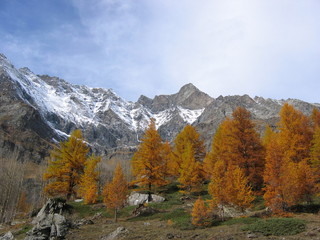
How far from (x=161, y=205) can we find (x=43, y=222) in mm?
13899

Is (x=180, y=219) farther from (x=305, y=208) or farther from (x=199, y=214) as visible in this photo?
(x=305, y=208)

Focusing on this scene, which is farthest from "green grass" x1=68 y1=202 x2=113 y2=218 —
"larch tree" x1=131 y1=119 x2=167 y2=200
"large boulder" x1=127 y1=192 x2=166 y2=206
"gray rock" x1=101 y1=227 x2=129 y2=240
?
"gray rock" x1=101 y1=227 x2=129 y2=240

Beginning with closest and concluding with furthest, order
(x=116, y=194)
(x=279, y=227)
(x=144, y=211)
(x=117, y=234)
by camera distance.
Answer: (x=279, y=227), (x=117, y=234), (x=116, y=194), (x=144, y=211)

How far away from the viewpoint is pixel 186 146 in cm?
4078

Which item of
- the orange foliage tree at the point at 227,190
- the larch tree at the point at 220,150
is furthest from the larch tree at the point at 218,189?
the larch tree at the point at 220,150

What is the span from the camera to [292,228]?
1612 cm

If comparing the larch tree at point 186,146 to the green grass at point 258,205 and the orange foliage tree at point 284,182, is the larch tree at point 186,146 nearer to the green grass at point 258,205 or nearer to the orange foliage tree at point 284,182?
the green grass at point 258,205

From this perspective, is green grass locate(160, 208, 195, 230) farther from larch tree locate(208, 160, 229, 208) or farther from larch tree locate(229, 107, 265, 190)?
larch tree locate(229, 107, 265, 190)

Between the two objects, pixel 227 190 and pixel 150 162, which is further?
pixel 150 162

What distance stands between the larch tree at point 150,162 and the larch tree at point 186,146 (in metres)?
8.36

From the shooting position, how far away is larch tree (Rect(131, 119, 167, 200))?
105 ft

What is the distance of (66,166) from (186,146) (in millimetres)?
18125

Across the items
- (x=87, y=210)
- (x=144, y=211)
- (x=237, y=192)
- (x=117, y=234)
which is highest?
(x=237, y=192)

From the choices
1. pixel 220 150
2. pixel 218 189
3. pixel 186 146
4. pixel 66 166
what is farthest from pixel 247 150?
pixel 66 166
